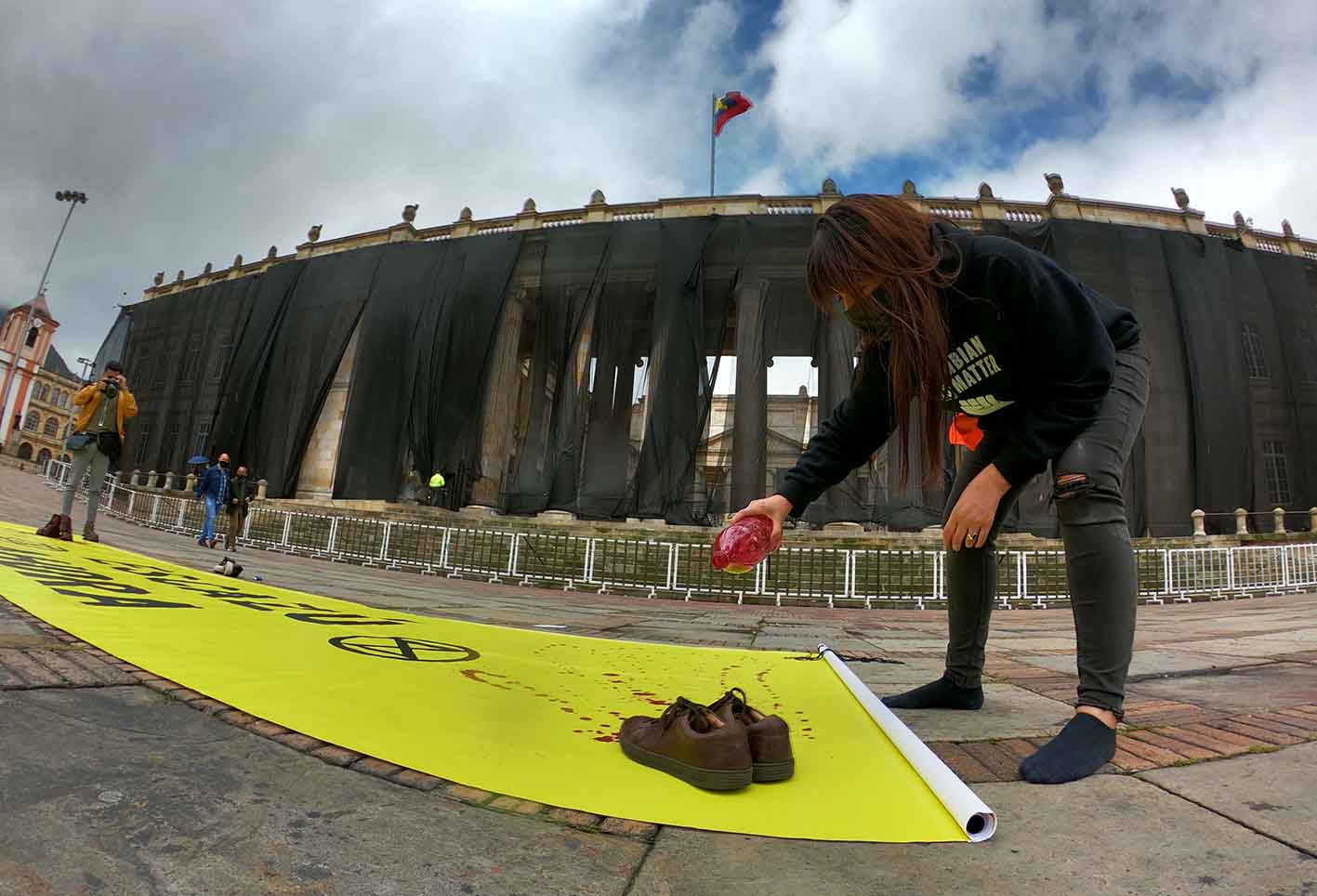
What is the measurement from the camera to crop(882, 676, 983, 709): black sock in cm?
155

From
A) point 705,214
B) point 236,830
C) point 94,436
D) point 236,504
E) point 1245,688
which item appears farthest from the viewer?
point 705,214

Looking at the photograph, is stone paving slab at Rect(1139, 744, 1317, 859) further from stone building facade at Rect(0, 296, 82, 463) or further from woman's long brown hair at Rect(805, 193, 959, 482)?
stone building facade at Rect(0, 296, 82, 463)

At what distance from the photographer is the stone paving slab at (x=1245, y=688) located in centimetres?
152

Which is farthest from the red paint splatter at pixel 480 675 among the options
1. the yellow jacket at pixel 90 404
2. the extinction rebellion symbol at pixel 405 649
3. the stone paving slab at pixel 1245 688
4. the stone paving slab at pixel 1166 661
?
the yellow jacket at pixel 90 404

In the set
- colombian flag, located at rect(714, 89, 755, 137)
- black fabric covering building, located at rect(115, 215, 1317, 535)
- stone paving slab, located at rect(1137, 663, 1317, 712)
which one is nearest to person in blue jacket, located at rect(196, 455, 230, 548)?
black fabric covering building, located at rect(115, 215, 1317, 535)

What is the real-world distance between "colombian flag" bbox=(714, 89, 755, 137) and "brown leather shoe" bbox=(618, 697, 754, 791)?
1839 centimetres

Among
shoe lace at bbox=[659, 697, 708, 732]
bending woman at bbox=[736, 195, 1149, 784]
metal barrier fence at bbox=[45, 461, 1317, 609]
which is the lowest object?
metal barrier fence at bbox=[45, 461, 1317, 609]

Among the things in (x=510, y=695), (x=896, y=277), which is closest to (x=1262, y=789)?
(x=896, y=277)

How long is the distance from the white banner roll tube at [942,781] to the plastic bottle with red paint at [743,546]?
422 millimetres

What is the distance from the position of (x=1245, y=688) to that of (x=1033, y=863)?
1659 mm

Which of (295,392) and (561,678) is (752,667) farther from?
(295,392)

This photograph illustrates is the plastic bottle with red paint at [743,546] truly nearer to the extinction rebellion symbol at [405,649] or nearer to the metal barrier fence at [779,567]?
the extinction rebellion symbol at [405,649]

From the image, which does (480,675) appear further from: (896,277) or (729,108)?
(729,108)

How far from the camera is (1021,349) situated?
1.31 meters
